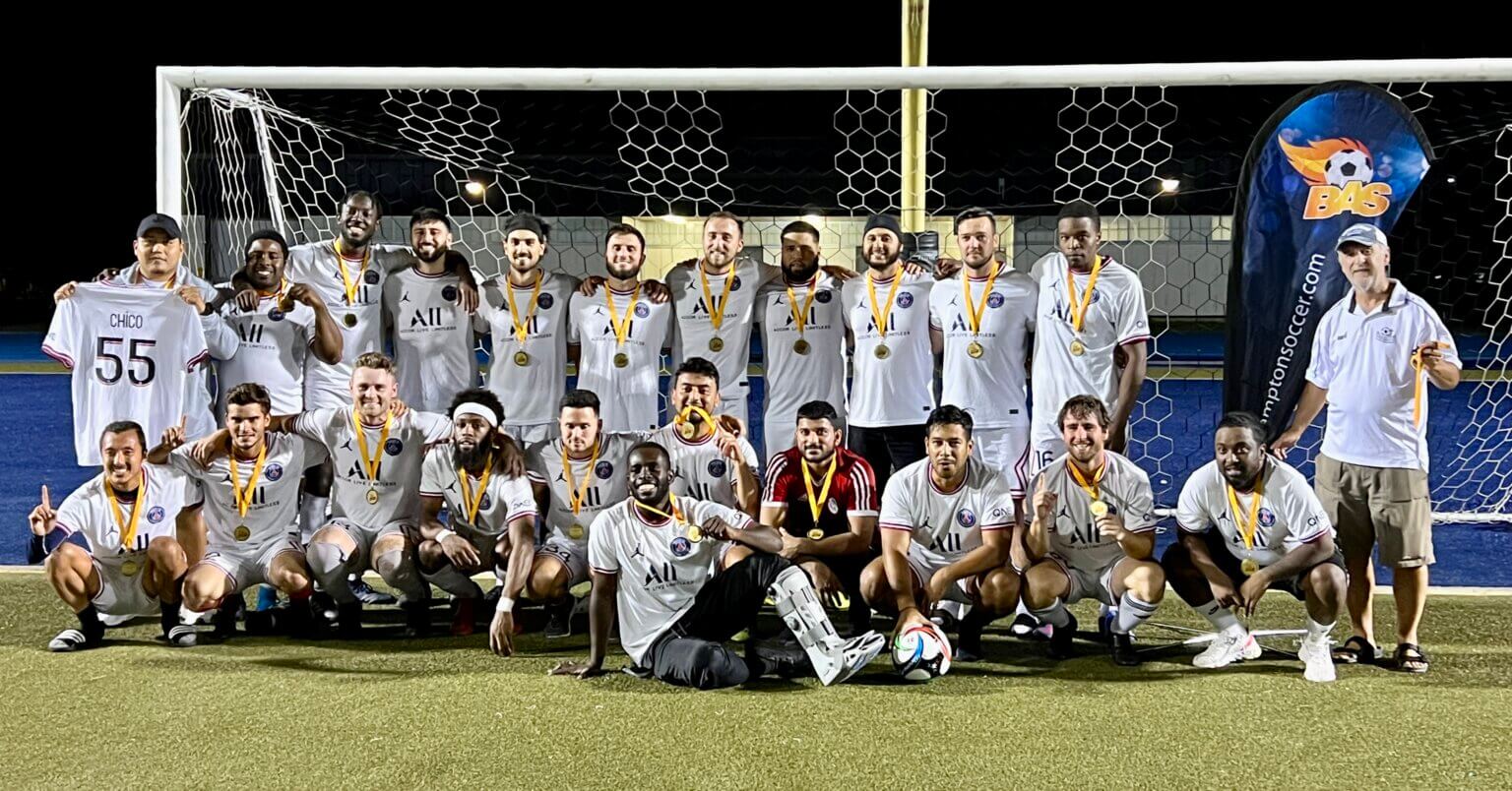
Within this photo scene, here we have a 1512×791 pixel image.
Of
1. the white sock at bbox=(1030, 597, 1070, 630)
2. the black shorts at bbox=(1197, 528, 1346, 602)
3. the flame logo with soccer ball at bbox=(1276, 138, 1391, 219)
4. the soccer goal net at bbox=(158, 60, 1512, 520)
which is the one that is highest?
the soccer goal net at bbox=(158, 60, 1512, 520)

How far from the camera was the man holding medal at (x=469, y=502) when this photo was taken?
4.24m

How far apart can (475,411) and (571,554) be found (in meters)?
0.63

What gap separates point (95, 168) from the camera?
2189 centimetres

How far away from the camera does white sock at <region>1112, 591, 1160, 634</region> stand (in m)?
3.88

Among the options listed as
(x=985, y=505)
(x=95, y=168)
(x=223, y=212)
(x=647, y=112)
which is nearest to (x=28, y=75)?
(x=95, y=168)

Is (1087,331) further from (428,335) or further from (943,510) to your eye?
(428,335)

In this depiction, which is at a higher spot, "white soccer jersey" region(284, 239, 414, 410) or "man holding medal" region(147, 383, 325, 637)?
"white soccer jersey" region(284, 239, 414, 410)

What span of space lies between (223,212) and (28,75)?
18.6 meters

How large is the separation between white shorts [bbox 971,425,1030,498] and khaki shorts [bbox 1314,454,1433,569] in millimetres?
1076

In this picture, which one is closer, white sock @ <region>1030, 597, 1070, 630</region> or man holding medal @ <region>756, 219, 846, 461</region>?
white sock @ <region>1030, 597, 1070, 630</region>

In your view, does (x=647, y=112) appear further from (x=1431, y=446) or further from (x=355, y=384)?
(x=355, y=384)

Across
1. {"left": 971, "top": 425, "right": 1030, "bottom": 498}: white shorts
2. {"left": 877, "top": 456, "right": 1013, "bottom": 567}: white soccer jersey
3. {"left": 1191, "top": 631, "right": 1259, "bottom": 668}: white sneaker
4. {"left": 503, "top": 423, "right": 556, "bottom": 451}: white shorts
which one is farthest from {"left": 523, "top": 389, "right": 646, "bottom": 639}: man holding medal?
{"left": 1191, "top": 631, "right": 1259, "bottom": 668}: white sneaker

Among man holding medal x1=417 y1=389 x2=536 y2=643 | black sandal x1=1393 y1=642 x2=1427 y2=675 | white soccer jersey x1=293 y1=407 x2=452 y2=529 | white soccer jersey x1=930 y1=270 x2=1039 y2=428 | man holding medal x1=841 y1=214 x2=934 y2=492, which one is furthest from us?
man holding medal x1=841 y1=214 x2=934 y2=492

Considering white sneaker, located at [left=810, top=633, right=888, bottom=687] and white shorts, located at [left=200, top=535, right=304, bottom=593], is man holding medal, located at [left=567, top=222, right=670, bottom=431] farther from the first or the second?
white sneaker, located at [left=810, top=633, right=888, bottom=687]
